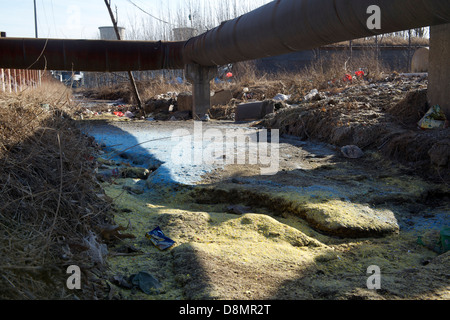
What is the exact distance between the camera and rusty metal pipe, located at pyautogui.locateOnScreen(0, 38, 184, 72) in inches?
331

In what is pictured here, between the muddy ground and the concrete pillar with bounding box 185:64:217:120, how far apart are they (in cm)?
464

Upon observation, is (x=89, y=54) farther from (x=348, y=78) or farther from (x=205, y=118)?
(x=348, y=78)

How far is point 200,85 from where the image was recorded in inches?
390

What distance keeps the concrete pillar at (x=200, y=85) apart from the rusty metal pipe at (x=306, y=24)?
1318 millimetres

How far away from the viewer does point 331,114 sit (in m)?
6.80

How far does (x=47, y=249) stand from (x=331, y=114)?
564cm

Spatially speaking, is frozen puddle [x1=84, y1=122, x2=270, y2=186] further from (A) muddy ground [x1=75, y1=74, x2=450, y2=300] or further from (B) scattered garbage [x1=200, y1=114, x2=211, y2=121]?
(B) scattered garbage [x1=200, y1=114, x2=211, y2=121]

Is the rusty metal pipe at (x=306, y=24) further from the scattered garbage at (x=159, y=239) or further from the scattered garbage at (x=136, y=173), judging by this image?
the scattered garbage at (x=159, y=239)

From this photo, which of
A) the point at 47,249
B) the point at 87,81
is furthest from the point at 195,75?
the point at 87,81

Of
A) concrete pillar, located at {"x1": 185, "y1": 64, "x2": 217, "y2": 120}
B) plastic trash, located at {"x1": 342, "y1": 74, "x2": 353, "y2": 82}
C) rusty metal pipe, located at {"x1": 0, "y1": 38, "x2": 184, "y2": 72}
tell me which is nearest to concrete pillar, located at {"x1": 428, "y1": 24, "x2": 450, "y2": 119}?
plastic trash, located at {"x1": 342, "y1": 74, "x2": 353, "y2": 82}

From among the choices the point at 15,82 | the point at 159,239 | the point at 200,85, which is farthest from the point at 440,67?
the point at 200,85

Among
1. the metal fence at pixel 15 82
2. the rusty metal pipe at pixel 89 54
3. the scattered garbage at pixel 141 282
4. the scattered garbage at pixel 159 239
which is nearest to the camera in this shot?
the scattered garbage at pixel 141 282

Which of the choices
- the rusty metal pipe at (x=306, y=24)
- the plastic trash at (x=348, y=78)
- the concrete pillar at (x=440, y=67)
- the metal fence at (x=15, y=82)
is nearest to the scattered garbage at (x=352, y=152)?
the concrete pillar at (x=440, y=67)

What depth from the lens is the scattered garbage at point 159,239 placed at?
8.66 ft
